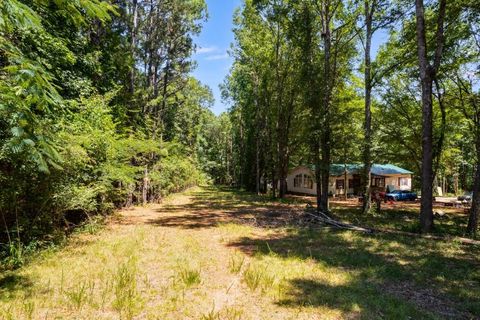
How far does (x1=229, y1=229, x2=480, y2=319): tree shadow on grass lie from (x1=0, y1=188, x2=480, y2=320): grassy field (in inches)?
0.8

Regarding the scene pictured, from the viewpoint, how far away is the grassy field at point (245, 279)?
4156 mm

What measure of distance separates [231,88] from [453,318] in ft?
104

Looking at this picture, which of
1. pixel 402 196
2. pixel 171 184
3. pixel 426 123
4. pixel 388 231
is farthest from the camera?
pixel 402 196

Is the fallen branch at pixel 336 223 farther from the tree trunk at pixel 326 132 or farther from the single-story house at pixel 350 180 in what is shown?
the single-story house at pixel 350 180

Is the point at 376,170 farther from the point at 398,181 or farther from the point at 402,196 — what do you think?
the point at 398,181

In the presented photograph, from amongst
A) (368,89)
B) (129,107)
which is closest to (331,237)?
(368,89)

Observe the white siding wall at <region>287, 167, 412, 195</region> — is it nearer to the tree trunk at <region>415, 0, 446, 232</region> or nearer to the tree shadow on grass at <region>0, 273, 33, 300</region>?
the tree trunk at <region>415, 0, 446, 232</region>

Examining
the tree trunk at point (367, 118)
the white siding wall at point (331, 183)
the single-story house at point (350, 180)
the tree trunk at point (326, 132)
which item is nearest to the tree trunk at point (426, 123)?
the tree trunk at point (326, 132)

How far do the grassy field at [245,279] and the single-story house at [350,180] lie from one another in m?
20.9

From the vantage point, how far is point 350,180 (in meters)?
31.3

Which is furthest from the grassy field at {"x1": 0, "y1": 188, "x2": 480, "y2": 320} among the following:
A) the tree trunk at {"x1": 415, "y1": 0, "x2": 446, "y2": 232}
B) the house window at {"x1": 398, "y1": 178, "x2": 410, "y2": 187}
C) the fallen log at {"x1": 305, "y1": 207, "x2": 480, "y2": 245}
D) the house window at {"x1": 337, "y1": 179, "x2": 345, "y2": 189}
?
the house window at {"x1": 398, "y1": 178, "x2": 410, "y2": 187}

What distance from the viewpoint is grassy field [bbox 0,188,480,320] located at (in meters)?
4.16

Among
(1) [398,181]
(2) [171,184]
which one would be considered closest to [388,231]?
(2) [171,184]

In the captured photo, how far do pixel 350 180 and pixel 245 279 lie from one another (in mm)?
28697
